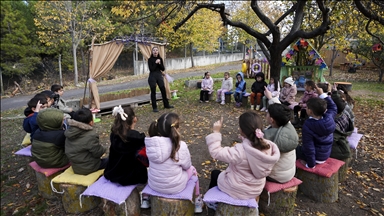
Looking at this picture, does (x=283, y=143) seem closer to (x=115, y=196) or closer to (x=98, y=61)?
(x=115, y=196)

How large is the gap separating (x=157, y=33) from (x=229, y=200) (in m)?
20.4

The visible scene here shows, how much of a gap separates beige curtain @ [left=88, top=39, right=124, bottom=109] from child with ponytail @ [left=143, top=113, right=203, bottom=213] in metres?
5.60

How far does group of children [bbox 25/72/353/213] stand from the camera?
97.0 inches

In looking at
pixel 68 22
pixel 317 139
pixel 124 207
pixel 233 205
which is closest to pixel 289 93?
pixel 317 139

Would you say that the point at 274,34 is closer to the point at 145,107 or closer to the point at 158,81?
the point at 158,81

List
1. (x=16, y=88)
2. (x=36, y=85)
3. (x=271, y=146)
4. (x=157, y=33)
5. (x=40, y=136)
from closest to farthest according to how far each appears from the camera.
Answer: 1. (x=271, y=146)
2. (x=40, y=136)
3. (x=16, y=88)
4. (x=36, y=85)
5. (x=157, y=33)

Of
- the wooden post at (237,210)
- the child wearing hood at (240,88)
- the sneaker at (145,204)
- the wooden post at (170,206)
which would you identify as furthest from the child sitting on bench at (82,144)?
the child wearing hood at (240,88)

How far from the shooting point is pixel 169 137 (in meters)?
2.62

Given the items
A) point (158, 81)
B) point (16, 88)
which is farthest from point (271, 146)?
point (16, 88)

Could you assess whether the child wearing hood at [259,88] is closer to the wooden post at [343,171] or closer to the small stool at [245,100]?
the small stool at [245,100]

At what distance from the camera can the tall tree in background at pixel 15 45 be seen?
595 inches

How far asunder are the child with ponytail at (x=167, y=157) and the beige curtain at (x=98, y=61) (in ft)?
18.4

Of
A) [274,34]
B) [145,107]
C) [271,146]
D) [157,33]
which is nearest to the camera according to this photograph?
[271,146]

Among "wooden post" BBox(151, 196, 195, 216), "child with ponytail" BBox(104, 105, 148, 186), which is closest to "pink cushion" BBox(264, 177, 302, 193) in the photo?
"wooden post" BBox(151, 196, 195, 216)
